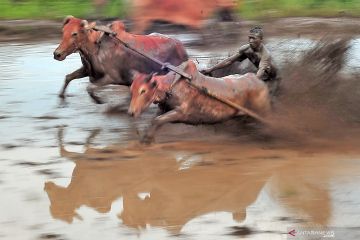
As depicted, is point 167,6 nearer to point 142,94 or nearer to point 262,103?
point 262,103

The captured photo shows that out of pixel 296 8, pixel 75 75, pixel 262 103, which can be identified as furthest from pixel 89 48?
pixel 296 8

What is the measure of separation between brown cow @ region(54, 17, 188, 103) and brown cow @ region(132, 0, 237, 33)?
4745mm

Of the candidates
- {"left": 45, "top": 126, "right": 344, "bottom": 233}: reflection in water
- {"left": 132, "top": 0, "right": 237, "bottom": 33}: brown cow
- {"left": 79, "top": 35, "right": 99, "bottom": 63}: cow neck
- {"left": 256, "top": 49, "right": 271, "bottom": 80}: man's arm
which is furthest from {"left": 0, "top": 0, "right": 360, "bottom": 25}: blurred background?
{"left": 45, "top": 126, "right": 344, "bottom": 233}: reflection in water

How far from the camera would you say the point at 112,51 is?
29.4 ft

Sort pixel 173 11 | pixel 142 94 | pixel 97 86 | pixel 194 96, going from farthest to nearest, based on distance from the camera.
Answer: pixel 173 11
pixel 97 86
pixel 194 96
pixel 142 94

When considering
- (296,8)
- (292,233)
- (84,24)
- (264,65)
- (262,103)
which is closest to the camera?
(292,233)

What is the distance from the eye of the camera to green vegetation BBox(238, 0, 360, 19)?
50.4 ft

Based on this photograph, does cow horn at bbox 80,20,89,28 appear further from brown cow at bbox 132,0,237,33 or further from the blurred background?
the blurred background

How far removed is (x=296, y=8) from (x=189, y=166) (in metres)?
9.24

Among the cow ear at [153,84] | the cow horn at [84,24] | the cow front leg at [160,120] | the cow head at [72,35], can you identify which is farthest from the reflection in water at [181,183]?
the cow horn at [84,24]

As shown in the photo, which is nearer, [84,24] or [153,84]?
[153,84]

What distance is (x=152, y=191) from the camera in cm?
654

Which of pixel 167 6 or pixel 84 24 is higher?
pixel 84 24

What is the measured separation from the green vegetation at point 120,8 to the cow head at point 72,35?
5.78m
